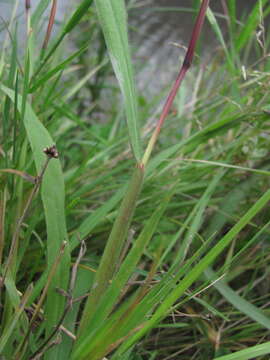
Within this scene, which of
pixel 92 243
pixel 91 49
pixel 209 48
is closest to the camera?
pixel 92 243

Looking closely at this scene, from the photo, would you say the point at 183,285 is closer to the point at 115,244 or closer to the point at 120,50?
the point at 115,244

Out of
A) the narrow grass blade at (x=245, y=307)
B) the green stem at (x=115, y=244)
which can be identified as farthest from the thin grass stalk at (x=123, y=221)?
the narrow grass blade at (x=245, y=307)

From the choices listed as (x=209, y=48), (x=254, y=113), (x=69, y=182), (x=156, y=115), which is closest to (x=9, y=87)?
(x=69, y=182)

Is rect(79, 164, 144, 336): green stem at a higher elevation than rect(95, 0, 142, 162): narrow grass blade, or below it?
below

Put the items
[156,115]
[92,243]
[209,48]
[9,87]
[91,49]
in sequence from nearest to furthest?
[9,87] < [92,243] < [156,115] < [91,49] < [209,48]

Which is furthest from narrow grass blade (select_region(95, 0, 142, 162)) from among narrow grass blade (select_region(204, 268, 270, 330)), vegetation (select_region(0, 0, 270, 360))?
narrow grass blade (select_region(204, 268, 270, 330))

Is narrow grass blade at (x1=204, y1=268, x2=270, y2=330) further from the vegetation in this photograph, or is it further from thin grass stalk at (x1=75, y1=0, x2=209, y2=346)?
thin grass stalk at (x1=75, y1=0, x2=209, y2=346)

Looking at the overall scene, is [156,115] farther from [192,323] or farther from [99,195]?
[192,323]

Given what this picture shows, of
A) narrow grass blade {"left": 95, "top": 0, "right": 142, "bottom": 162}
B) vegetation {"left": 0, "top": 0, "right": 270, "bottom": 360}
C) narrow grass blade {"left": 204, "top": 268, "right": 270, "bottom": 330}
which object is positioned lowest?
narrow grass blade {"left": 204, "top": 268, "right": 270, "bottom": 330}
